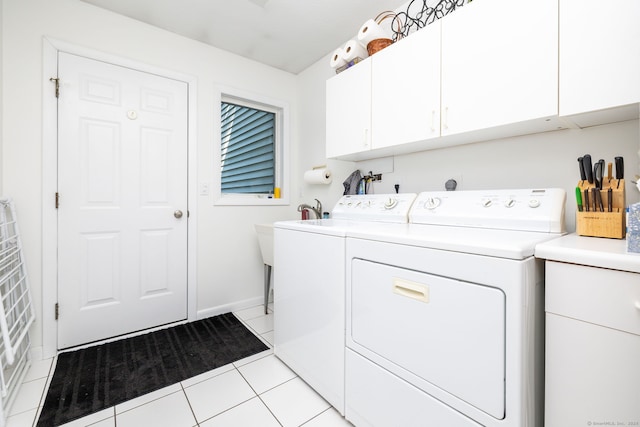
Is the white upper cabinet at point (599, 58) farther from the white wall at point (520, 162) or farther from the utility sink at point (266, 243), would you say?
the utility sink at point (266, 243)

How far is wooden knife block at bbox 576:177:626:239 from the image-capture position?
100 cm

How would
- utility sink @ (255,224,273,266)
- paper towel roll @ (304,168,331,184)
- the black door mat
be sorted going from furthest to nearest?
paper towel roll @ (304,168,331,184) → utility sink @ (255,224,273,266) → the black door mat

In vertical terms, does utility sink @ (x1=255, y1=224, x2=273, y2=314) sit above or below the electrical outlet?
below

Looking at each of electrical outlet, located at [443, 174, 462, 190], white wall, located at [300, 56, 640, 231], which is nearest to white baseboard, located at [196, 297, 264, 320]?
white wall, located at [300, 56, 640, 231]

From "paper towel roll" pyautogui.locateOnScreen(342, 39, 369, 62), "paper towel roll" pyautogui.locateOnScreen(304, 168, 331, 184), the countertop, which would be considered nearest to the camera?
the countertop

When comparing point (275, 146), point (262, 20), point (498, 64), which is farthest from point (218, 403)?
point (262, 20)

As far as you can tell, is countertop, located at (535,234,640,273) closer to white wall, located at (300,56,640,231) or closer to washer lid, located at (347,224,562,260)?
washer lid, located at (347,224,562,260)

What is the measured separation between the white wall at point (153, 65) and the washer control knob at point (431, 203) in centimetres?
170

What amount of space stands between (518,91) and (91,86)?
→ 2.67 m

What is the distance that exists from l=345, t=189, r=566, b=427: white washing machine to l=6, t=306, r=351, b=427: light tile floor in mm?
293

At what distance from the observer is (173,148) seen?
2.36 metres

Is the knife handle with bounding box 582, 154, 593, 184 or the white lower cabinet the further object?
the knife handle with bounding box 582, 154, 593, 184

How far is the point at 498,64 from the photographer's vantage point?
1.24 m

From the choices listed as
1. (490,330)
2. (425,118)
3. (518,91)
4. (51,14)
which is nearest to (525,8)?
(518,91)
